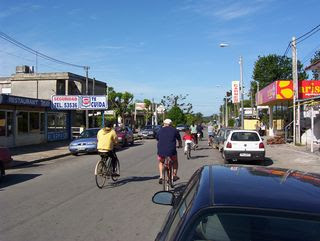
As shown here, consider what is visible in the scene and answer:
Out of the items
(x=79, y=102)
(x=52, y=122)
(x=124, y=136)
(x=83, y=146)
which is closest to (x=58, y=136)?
(x=52, y=122)

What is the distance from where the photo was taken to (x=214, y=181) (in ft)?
10.4

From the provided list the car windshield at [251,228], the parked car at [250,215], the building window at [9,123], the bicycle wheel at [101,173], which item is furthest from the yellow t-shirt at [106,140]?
the building window at [9,123]

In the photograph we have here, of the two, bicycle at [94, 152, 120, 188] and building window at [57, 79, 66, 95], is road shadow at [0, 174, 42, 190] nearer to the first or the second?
bicycle at [94, 152, 120, 188]

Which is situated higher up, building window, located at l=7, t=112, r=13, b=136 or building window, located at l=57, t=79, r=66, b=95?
building window, located at l=57, t=79, r=66, b=95

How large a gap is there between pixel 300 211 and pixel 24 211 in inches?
293

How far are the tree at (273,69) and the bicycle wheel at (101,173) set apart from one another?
69.1 metres

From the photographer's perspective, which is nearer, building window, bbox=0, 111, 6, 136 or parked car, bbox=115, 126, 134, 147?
building window, bbox=0, 111, 6, 136

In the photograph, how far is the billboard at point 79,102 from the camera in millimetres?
35375

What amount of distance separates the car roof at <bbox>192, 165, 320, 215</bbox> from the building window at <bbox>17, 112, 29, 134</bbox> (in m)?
27.5

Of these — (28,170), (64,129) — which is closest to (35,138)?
(64,129)

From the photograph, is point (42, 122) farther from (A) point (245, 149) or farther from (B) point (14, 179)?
(B) point (14, 179)

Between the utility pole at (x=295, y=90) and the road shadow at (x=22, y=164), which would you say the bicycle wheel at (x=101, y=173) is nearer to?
the road shadow at (x=22, y=164)

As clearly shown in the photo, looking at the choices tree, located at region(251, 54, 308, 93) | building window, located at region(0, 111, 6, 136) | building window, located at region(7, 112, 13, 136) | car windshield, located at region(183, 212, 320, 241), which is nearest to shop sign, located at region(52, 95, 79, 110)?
building window, located at region(7, 112, 13, 136)

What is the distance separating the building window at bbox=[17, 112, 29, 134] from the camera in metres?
29.5
